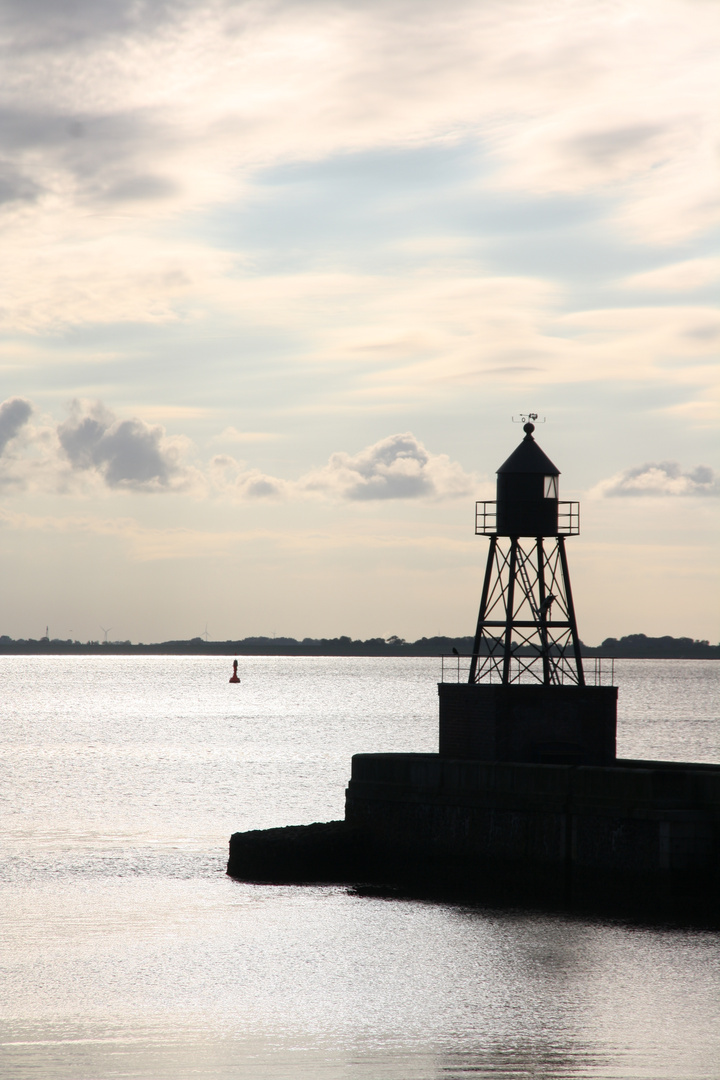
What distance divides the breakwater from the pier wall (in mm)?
26

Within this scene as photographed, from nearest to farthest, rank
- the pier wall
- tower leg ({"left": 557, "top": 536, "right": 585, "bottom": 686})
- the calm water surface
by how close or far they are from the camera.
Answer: the calm water surface < the pier wall < tower leg ({"left": 557, "top": 536, "right": 585, "bottom": 686})

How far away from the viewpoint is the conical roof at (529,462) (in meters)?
36.9

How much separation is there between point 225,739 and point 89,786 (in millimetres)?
38704

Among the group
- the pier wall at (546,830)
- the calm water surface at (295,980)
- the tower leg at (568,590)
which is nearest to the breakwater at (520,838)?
the pier wall at (546,830)

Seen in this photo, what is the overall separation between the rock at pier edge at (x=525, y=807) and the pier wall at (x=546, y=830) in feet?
0.10

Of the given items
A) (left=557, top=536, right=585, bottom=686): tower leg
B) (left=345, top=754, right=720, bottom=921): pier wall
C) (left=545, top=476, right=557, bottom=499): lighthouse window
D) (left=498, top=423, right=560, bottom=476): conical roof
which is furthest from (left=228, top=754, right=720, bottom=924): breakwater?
(left=498, top=423, right=560, bottom=476): conical roof

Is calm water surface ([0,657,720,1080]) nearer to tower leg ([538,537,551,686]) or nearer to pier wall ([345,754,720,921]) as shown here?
pier wall ([345,754,720,921])

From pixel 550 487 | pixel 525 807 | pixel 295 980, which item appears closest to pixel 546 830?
pixel 525 807

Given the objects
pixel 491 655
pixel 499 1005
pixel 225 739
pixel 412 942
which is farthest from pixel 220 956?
pixel 225 739

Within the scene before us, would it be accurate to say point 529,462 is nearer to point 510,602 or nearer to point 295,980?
point 510,602

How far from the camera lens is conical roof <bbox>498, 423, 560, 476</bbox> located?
3694 cm

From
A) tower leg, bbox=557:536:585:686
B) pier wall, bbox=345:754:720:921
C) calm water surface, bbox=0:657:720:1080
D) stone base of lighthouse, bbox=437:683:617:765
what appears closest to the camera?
calm water surface, bbox=0:657:720:1080

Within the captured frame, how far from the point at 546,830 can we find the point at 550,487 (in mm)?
11546

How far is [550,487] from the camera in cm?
3697
